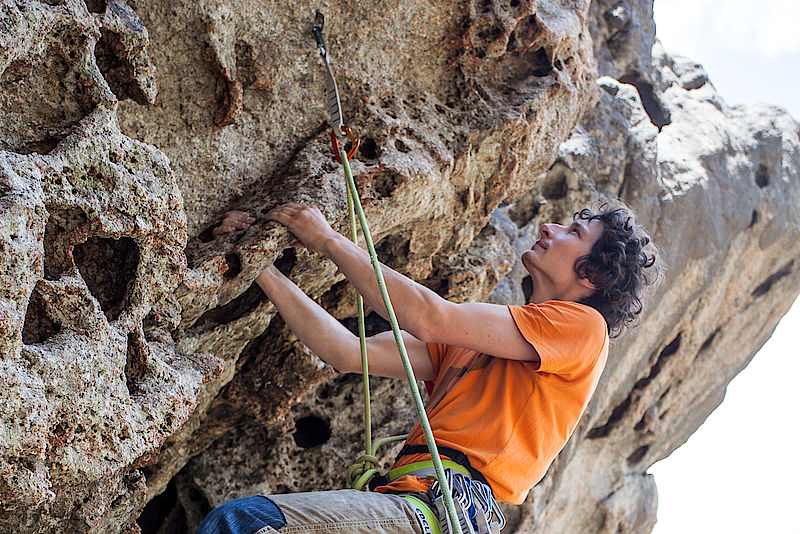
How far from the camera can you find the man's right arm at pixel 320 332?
2670 mm

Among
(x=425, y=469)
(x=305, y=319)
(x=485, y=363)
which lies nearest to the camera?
(x=425, y=469)

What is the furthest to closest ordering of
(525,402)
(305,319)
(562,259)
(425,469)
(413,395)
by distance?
1. (305,319)
2. (562,259)
3. (525,402)
4. (425,469)
5. (413,395)

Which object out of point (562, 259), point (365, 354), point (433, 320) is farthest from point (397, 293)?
point (562, 259)

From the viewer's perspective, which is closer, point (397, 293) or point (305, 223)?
point (397, 293)

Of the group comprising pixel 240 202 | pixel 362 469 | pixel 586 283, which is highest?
pixel 586 283

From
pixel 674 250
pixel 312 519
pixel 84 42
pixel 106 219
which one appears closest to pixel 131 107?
pixel 84 42

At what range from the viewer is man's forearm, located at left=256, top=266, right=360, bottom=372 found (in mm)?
2670

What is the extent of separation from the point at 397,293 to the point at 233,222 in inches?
25.4

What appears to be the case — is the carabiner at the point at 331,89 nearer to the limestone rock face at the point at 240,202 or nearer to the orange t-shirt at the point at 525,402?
the limestone rock face at the point at 240,202

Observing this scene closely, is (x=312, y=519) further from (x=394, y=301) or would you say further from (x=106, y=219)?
(x=106, y=219)

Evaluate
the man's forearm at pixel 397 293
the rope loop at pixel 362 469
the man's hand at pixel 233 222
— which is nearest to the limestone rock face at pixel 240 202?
the man's hand at pixel 233 222

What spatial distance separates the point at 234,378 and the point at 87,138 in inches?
57.8

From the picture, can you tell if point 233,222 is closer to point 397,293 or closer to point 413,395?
point 397,293

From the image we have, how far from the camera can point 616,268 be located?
2.51 metres
